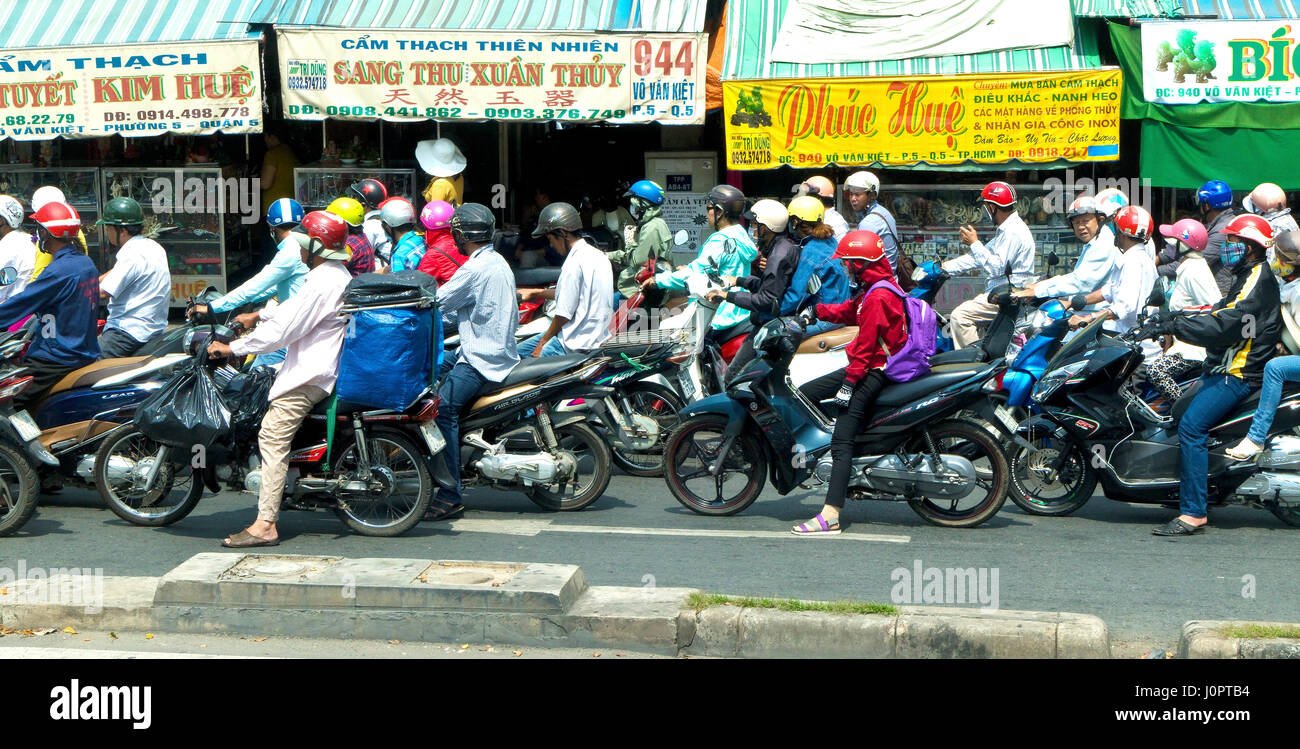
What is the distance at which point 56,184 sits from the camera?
13.2 m

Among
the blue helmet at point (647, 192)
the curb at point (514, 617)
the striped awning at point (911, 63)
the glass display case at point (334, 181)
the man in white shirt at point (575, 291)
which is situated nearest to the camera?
the curb at point (514, 617)

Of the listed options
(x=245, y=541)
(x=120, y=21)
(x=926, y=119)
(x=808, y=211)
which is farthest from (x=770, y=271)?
(x=120, y=21)

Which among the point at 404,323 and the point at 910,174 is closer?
the point at 404,323

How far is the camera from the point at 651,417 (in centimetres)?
858

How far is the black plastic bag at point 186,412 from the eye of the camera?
21.8 feet

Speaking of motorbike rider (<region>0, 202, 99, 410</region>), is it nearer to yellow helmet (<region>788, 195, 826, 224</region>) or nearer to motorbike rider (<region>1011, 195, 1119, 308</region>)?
yellow helmet (<region>788, 195, 826, 224</region>)

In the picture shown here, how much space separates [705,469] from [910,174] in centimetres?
654

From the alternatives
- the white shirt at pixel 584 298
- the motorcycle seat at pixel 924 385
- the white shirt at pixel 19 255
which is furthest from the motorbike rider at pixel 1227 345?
the white shirt at pixel 19 255

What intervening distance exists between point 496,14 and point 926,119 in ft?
13.0

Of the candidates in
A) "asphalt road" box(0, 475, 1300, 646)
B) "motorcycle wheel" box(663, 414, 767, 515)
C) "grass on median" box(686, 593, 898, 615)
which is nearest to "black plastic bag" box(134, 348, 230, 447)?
"asphalt road" box(0, 475, 1300, 646)

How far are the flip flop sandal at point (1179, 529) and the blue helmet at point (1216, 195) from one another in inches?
151

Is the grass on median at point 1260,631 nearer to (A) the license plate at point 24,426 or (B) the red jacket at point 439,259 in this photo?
(B) the red jacket at point 439,259
